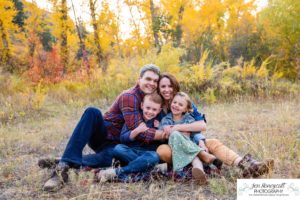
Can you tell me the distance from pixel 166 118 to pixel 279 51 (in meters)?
12.6

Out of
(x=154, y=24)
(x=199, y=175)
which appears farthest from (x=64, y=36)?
(x=199, y=175)

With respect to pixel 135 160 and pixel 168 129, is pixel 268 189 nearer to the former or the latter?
pixel 168 129

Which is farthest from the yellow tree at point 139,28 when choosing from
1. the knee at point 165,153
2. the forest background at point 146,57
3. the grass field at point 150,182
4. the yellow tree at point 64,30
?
the knee at point 165,153

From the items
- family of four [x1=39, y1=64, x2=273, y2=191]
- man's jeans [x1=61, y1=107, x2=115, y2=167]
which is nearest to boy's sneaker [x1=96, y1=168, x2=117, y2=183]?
family of four [x1=39, y1=64, x2=273, y2=191]

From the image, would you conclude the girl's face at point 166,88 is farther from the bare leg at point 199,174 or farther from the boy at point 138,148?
the bare leg at point 199,174

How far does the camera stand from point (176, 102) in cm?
352

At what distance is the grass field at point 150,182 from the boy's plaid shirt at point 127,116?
50 centimetres

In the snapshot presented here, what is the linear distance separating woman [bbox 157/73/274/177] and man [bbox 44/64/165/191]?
0.39 ft

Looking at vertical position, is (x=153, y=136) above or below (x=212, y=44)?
below

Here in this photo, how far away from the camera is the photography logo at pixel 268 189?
8.50ft

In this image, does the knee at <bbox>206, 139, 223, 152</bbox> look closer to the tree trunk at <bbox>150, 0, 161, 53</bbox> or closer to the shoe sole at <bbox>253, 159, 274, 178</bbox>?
the shoe sole at <bbox>253, 159, 274, 178</bbox>

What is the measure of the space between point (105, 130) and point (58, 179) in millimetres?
812

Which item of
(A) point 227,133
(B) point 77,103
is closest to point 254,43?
(B) point 77,103

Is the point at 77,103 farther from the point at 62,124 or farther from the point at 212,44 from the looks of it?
the point at 212,44
